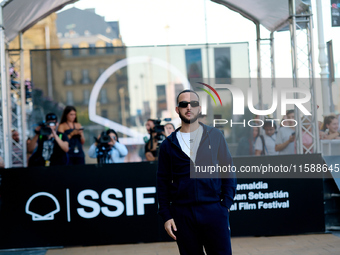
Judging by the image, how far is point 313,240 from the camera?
259 inches

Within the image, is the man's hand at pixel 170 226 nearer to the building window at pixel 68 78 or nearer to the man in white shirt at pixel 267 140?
the man in white shirt at pixel 267 140

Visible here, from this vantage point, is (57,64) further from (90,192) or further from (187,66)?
(90,192)

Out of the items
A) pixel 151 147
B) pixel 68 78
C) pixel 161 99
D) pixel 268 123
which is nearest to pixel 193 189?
pixel 151 147

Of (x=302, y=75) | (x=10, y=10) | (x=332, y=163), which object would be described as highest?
(x=10, y=10)

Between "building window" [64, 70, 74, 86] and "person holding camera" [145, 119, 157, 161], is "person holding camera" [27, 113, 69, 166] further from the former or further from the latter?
"building window" [64, 70, 74, 86]

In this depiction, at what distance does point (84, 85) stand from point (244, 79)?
342cm

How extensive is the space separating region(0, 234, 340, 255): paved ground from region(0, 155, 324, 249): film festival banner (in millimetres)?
128

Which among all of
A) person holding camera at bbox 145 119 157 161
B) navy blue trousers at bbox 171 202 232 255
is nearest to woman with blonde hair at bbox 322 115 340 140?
person holding camera at bbox 145 119 157 161

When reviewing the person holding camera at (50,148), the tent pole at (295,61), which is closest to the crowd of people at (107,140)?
the person holding camera at (50,148)

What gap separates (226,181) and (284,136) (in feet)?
16.5

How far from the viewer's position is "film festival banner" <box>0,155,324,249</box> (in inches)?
267

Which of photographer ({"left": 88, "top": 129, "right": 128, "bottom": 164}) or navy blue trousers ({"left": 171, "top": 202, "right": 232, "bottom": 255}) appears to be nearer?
navy blue trousers ({"left": 171, "top": 202, "right": 232, "bottom": 255})

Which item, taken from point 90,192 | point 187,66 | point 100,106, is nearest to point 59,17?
point 100,106

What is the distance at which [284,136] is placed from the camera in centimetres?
835
